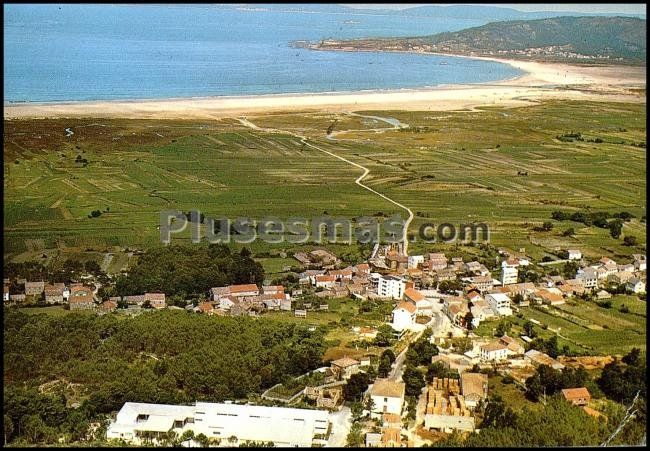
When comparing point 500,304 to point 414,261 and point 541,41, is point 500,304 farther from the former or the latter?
point 541,41

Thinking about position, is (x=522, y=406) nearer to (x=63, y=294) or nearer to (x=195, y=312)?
(x=195, y=312)

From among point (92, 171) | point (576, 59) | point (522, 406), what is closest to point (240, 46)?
point (576, 59)

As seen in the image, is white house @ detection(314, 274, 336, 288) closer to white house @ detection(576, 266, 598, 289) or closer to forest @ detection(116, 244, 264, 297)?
forest @ detection(116, 244, 264, 297)

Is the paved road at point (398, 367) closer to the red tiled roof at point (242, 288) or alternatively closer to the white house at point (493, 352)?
the white house at point (493, 352)

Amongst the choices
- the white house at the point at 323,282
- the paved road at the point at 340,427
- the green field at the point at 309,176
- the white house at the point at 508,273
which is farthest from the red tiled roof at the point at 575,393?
the green field at the point at 309,176

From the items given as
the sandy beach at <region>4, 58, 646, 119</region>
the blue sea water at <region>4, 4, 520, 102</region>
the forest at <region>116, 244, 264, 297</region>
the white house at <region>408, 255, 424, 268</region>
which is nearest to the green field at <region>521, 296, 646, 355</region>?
the white house at <region>408, 255, 424, 268</region>

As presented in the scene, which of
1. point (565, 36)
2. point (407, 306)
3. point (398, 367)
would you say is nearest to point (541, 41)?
point (565, 36)
